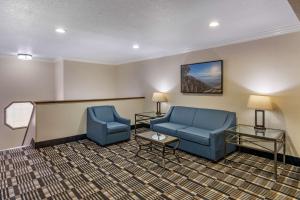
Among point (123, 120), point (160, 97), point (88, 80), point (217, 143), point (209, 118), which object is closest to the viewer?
point (217, 143)

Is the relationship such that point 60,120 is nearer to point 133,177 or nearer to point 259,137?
point 133,177

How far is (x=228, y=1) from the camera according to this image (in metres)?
2.16

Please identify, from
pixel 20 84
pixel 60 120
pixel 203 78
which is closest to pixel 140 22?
pixel 203 78

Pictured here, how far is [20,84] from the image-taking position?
582 centimetres

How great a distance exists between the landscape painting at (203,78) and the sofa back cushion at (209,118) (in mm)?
494

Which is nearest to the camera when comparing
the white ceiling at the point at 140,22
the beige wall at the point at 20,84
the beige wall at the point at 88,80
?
the white ceiling at the point at 140,22

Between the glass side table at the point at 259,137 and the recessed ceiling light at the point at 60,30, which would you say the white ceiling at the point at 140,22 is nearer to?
the recessed ceiling light at the point at 60,30

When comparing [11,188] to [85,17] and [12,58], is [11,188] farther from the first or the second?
[12,58]

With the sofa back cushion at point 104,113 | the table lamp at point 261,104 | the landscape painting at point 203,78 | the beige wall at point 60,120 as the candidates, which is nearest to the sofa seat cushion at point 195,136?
the table lamp at point 261,104

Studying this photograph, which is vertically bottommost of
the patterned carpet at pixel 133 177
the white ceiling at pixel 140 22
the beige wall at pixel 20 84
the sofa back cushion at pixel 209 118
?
the patterned carpet at pixel 133 177

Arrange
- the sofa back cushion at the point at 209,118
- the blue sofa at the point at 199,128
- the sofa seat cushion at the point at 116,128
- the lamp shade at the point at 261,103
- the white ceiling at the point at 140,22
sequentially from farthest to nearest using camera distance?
the sofa seat cushion at the point at 116,128 < the sofa back cushion at the point at 209,118 < the blue sofa at the point at 199,128 < the lamp shade at the point at 261,103 < the white ceiling at the point at 140,22

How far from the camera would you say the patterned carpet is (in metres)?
2.33

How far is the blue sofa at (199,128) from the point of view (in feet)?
10.9

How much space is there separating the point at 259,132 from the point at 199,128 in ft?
4.08
